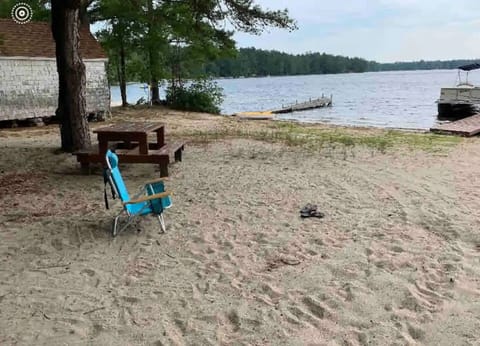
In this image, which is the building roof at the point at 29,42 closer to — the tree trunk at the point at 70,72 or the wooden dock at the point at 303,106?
the tree trunk at the point at 70,72

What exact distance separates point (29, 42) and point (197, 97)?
36.7 ft

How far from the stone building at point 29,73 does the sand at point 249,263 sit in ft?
31.9

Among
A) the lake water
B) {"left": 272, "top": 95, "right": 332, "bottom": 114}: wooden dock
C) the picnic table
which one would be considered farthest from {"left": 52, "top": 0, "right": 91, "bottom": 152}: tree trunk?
{"left": 272, "top": 95, "right": 332, "bottom": 114}: wooden dock

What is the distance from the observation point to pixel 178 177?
7977 mm

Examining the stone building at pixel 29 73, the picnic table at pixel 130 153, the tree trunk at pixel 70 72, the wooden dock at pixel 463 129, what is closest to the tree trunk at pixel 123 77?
the stone building at pixel 29 73

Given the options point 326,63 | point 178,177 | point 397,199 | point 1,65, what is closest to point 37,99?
point 1,65

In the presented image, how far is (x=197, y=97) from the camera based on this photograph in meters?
27.0

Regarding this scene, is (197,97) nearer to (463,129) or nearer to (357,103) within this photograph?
(463,129)

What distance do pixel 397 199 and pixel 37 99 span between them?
14.5m

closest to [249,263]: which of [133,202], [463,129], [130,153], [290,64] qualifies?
[133,202]

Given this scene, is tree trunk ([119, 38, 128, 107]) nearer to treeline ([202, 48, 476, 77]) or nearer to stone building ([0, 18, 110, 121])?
stone building ([0, 18, 110, 121])

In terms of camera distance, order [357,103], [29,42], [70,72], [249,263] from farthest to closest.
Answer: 1. [357,103]
2. [29,42]
3. [70,72]
4. [249,263]

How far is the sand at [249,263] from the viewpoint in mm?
3246

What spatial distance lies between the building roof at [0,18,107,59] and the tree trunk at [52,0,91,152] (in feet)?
25.4
